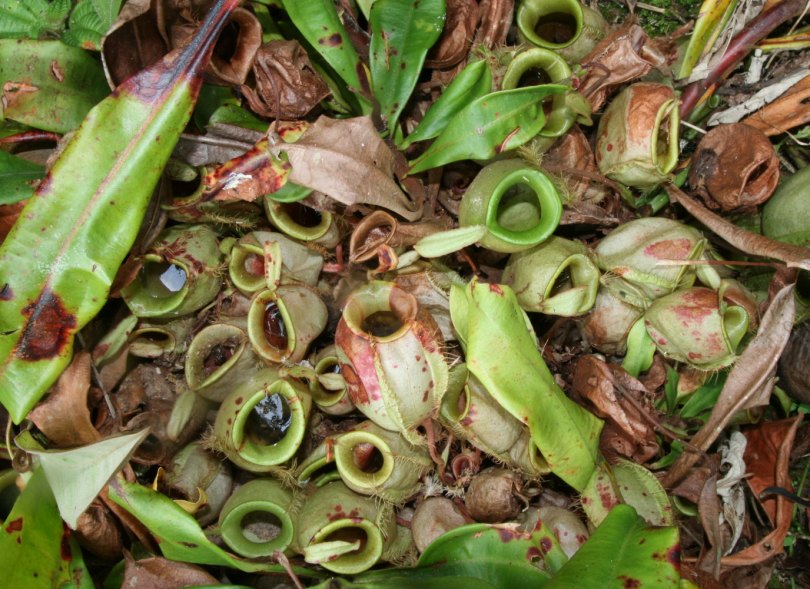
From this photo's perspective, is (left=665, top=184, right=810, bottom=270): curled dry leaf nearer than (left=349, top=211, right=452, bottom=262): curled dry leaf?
Yes

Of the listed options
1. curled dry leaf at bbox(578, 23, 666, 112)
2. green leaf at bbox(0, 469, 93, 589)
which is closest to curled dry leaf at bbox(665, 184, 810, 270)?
curled dry leaf at bbox(578, 23, 666, 112)

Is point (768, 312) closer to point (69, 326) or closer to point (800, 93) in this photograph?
point (800, 93)

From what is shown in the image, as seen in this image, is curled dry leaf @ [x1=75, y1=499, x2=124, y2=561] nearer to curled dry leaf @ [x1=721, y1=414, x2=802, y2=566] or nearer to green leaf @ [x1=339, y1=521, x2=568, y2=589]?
green leaf @ [x1=339, y1=521, x2=568, y2=589]

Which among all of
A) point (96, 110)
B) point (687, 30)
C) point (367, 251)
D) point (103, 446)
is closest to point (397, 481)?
point (367, 251)

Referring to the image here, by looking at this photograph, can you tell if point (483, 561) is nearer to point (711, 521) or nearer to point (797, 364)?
point (711, 521)

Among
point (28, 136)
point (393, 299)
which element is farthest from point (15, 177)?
point (393, 299)
